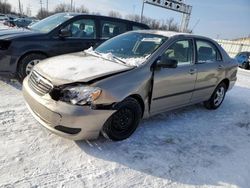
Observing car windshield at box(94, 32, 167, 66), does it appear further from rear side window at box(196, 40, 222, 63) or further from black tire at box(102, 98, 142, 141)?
rear side window at box(196, 40, 222, 63)

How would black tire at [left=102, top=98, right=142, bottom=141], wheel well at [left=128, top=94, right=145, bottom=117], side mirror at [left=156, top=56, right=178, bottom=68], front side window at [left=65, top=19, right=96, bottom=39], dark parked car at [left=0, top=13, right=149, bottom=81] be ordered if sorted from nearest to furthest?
1. black tire at [left=102, top=98, right=142, bottom=141]
2. wheel well at [left=128, top=94, right=145, bottom=117]
3. side mirror at [left=156, top=56, right=178, bottom=68]
4. dark parked car at [left=0, top=13, right=149, bottom=81]
5. front side window at [left=65, top=19, right=96, bottom=39]

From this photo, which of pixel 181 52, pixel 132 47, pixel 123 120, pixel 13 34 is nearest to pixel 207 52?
pixel 181 52

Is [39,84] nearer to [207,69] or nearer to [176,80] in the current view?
[176,80]

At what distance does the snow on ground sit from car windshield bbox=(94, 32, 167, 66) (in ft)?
3.78

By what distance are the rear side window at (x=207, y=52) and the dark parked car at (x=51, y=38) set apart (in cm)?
281

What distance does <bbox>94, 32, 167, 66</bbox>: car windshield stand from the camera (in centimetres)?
419

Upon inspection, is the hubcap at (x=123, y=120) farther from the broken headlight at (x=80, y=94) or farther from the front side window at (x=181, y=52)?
the front side window at (x=181, y=52)

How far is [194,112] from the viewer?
5.68m

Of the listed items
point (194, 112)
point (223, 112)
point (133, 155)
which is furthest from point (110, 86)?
point (223, 112)

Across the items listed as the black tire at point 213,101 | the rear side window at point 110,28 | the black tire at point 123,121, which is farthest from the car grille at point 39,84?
the black tire at point 213,101

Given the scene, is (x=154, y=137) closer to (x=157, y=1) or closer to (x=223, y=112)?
(x=223, y=112)

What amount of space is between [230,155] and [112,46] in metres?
2.65

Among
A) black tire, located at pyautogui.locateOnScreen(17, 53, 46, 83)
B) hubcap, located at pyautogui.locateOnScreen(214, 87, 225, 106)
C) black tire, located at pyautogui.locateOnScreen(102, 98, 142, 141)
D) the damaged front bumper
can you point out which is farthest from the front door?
black tire, located at pyautogui.locateOnScreen(17, 53, 46, 83)

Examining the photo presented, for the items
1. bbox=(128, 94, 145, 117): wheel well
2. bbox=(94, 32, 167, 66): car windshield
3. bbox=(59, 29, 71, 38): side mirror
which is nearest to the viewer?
bbox=(128, 94, 145, 117): wheel well
